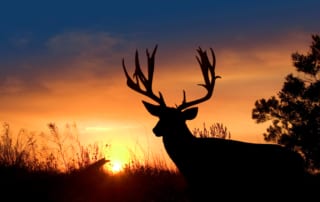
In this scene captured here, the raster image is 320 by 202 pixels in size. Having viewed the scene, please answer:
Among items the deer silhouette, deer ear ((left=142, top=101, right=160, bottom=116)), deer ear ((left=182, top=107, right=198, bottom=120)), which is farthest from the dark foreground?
deer ear ((left=142, top=101, right=160, bottom=116))

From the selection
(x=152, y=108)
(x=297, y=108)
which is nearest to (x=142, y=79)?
(x=152, y=108)

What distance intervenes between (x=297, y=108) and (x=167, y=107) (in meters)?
11.2

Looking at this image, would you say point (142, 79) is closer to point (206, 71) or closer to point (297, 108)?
point (206, 71)

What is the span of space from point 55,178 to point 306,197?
5022 millimetres

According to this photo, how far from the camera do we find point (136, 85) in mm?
10398

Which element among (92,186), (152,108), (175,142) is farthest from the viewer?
(92,186)

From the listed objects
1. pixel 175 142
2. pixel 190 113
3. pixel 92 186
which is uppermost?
pixel 190 113

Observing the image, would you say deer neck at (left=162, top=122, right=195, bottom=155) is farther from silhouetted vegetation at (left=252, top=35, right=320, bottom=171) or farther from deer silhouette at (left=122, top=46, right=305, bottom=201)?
silhouetted vegetation at (left=252, top=35, right=320, bottom=171)

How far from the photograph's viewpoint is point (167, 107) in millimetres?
9406

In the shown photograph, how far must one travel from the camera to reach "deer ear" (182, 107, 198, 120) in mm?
9375

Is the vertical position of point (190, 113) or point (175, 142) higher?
point (190, 113)

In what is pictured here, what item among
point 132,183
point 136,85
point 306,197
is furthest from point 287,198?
point 132,183

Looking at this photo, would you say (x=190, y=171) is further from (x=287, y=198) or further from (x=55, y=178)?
(x=55, y=178)

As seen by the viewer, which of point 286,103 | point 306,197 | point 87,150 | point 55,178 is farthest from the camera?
point 286,103
